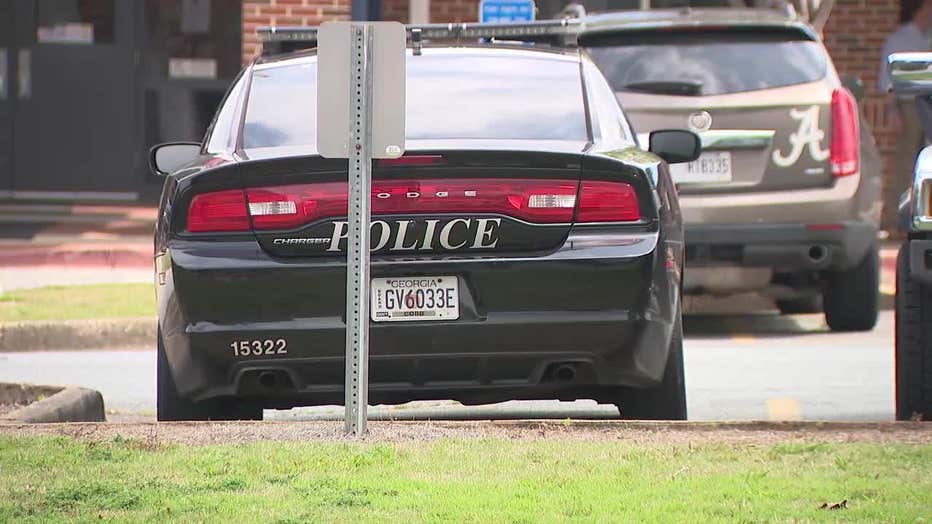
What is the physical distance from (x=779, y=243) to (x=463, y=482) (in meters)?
6.36

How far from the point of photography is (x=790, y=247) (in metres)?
11.8

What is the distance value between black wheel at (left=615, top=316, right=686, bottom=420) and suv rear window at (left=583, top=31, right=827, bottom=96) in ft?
15.1

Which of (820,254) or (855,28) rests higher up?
(855,28)

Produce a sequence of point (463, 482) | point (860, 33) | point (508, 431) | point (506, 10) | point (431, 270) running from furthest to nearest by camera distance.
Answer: point (860, 33) → point (506, 10) → point (431, 270) → point (508, 431) → point (463, 482)

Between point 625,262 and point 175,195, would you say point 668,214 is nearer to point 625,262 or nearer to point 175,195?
point 625,262

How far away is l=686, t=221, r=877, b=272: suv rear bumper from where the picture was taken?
38.8 ft

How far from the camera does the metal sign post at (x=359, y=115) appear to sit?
257 inches

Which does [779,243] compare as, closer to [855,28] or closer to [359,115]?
[359,115]

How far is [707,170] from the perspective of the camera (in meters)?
11.8

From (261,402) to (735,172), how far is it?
488cm

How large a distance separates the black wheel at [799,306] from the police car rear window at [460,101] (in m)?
5.76

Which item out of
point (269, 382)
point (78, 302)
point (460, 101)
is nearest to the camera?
point (269, 382)

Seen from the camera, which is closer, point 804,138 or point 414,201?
point 414,201

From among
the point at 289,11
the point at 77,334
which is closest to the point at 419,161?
the point at 77,334
